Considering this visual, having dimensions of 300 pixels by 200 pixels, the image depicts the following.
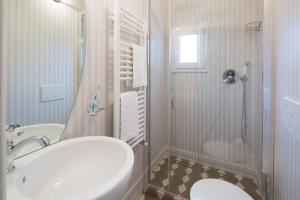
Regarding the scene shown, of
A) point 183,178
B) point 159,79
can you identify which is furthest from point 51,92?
point 183,178

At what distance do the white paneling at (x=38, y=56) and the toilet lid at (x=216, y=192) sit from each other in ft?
3.56

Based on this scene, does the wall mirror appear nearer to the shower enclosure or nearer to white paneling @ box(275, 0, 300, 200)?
white paneling @ box(275, 0, 300, 200)

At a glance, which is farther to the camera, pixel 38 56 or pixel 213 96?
pixel 213 96

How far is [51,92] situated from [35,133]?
0.24 meters

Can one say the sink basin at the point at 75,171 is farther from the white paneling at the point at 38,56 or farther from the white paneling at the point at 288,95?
the white paneling at the point at 288,95

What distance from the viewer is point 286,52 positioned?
0.94 metres

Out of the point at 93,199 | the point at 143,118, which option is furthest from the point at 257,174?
the point at 93,199

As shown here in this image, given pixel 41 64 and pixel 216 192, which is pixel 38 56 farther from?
pixel 216 192

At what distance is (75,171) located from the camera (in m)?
0.94

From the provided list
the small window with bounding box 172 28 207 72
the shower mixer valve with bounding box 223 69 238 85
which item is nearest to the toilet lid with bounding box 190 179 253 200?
the shower mixer valve with bounding box 223 69 238 85

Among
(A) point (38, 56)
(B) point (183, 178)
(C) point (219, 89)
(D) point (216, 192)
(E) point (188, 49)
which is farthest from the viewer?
(E) point (188, 49)

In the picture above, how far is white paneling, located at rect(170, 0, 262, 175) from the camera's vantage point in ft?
6.53

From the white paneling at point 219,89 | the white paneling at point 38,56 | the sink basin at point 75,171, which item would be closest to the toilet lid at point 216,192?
the sink basin at point 75,171

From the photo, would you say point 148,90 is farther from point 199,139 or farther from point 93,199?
point 93,199
